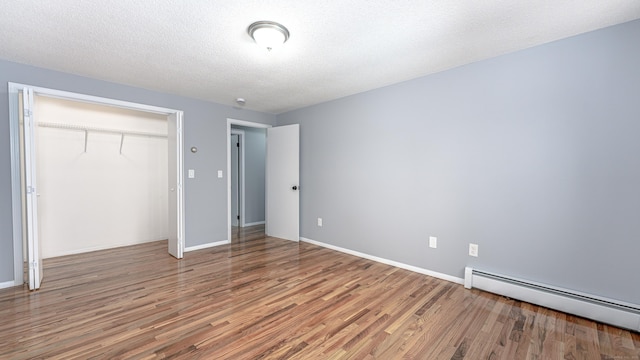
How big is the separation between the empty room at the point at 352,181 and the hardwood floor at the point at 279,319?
0.7 inches

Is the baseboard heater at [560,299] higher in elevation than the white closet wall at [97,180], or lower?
lower

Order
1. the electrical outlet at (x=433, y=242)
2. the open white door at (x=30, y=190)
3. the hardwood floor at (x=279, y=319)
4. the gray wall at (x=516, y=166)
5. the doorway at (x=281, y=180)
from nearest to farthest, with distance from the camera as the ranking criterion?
1. the hardwood floor at (x=279, y=319)
2. the gray wall at (x=516, y=166)
3. the open white door at (x=30, y=190)
4. the electrical outlet at (x=433, y=242)
5. the doorway at (x=281, y=180)

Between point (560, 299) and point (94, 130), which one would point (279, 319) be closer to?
point (560, 299)

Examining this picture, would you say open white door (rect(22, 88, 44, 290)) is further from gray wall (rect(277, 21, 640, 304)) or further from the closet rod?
gray wall (rect(277, 21, 640, 304))

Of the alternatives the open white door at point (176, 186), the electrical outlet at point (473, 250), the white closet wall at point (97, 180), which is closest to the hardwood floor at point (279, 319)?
the electrical outlet at point (473, 250)

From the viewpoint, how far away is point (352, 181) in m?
3.84

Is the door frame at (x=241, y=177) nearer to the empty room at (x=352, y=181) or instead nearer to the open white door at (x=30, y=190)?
the empty room at (x=352, y=181)

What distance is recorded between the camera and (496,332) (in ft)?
6.47

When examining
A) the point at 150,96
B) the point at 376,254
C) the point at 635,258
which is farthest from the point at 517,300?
the point at 150,96

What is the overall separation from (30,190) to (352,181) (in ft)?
11.9

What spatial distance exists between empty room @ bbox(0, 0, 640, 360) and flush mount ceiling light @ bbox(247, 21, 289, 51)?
0.05 ft

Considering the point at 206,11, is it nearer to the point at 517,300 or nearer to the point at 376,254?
the point at 376,254

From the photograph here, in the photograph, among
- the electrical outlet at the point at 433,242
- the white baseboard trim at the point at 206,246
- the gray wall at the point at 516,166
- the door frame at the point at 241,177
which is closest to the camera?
the gray wall at the point at 516,166

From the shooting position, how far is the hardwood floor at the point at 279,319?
1.76 meters
